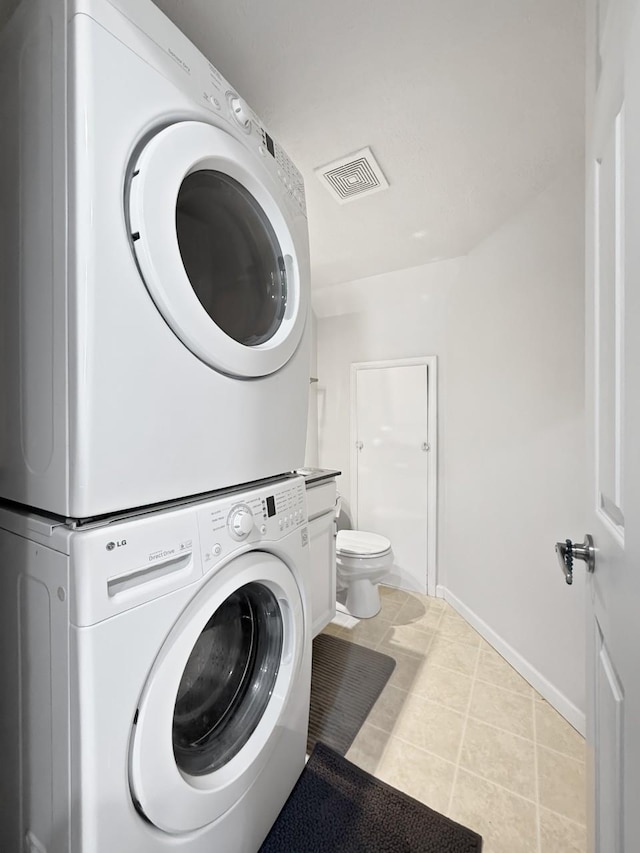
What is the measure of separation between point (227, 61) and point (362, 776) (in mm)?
2309

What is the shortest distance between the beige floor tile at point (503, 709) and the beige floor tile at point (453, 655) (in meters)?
0.12

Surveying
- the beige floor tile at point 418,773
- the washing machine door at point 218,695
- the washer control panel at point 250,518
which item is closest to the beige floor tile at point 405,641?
the beige floor tile at point 418,773

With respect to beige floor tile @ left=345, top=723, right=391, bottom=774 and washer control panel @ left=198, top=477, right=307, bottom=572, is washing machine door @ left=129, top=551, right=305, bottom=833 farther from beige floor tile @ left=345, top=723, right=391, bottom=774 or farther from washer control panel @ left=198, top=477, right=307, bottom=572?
beige floor tile @ left=345, top=723, right=391, bottom=774

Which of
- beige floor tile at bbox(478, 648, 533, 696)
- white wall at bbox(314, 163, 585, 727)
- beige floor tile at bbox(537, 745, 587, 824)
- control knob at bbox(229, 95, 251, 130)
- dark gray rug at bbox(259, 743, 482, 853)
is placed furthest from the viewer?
beige floor tile at bbox(478, 648, 533, 696)

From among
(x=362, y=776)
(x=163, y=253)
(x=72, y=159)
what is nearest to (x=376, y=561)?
(x=362, y=776)

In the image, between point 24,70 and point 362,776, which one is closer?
point 24,70

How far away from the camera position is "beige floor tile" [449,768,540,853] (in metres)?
1.03

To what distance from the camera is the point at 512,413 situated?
1801mm

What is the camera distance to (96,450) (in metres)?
0.57

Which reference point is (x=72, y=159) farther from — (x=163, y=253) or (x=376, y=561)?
(x=376, y=561)

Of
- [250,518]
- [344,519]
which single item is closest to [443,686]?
[344,519]

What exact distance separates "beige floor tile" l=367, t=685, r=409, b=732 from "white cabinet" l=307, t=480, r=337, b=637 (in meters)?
0.37

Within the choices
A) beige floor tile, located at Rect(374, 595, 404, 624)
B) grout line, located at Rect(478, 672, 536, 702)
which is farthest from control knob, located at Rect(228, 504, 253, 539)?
beige floor tile, located at Rect(374, 595, 404, 624)

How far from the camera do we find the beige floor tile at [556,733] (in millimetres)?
1319
